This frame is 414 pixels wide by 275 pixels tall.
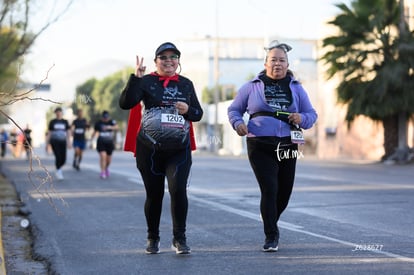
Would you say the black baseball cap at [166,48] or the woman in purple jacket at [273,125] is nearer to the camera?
the black baseball cap at [166,48]

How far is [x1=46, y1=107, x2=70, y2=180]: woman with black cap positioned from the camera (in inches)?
809

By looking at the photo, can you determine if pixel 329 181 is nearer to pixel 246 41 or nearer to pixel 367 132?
pixel 367 132

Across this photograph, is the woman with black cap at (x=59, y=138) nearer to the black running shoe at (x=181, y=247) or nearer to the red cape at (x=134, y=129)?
the red cape at (x=134, y=129)

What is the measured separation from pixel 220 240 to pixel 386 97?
23.3 meters

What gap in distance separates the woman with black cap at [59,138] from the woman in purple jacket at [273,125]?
1306 centimetres

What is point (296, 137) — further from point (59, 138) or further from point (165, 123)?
point (59, 138)

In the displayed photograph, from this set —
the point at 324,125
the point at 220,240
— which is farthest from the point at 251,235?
the point at 324,125

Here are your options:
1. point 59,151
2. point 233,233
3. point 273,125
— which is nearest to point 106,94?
point 59,151

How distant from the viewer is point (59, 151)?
67.8ft

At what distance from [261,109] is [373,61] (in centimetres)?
2469

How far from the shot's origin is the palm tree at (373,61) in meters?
30.7

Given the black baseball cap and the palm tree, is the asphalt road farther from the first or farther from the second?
the palm tree

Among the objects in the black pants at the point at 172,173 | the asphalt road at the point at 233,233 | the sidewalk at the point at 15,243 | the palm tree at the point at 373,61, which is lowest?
the sidewalk at the point at 15,243

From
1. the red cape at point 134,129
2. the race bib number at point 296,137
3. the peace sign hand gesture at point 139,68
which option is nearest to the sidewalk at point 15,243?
the red cape at point 134,129
